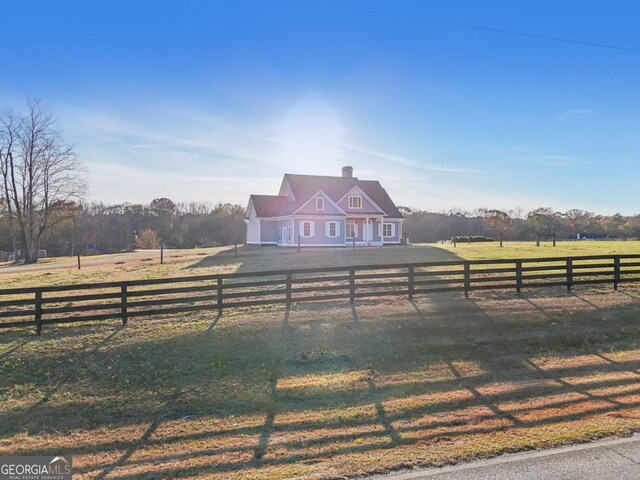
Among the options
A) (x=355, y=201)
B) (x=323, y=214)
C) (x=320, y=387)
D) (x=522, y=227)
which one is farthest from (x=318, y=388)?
(x=522, y=227)

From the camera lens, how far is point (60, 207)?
36250 millimetres

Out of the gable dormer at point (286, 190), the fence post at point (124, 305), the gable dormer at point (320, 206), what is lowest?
the fence post at point (124, 305)

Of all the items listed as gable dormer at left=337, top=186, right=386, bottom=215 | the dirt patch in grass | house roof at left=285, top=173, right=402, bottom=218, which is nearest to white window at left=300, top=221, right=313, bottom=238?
house roof at left=285, top=173, right=402, bottom=218

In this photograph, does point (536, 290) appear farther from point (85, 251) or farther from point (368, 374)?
point (85, 251)

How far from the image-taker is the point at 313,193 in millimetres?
37125

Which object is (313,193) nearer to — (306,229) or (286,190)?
(286,190)

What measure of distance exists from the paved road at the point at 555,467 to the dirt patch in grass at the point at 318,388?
0.21 meters

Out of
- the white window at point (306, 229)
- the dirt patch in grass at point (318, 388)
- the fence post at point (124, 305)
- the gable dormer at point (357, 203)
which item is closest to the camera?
the dirt patch in grass at point (318, 388)

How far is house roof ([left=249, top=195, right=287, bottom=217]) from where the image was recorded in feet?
123

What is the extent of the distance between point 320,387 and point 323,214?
2685 centimetres

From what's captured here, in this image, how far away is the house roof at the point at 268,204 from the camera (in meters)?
37.4

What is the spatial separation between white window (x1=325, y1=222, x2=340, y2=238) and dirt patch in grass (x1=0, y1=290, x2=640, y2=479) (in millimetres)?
22215

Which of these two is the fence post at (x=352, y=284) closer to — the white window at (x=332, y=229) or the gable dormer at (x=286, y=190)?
the white window at (x=332, y=229)

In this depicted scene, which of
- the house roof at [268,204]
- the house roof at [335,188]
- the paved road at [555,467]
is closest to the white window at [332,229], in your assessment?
the house roof at [335,188]
